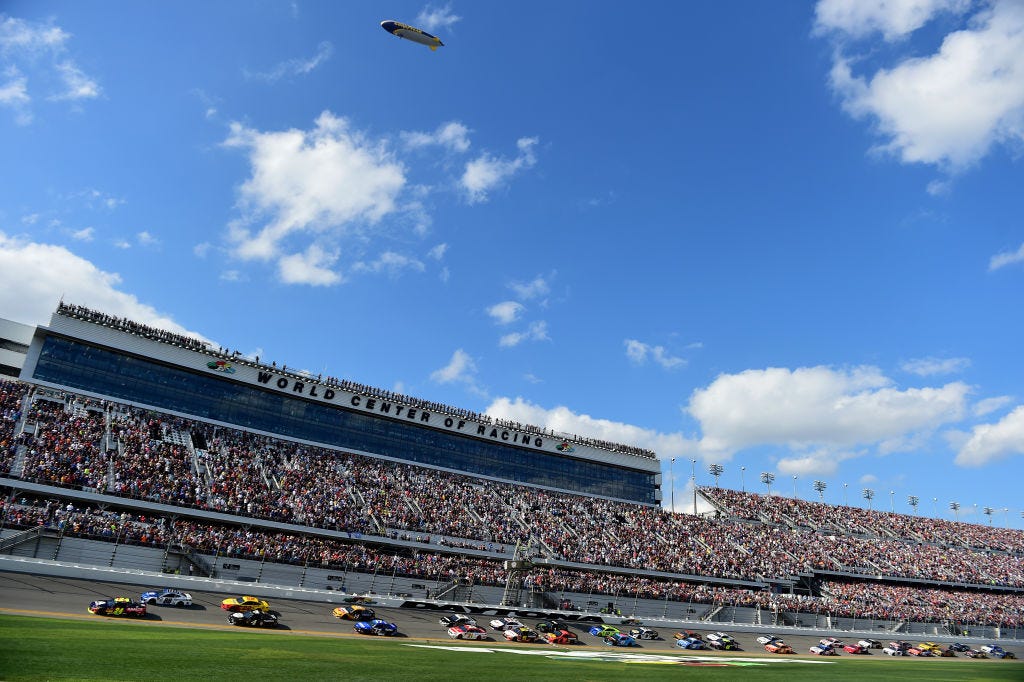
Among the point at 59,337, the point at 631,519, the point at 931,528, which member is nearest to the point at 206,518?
the point at 59,337

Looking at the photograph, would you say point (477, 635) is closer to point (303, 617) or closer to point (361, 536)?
point (303, 617)

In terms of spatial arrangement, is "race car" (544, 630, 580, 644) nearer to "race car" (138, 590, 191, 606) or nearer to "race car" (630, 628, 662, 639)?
"race car" (630, 628, 662, 639)

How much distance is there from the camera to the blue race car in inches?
1911

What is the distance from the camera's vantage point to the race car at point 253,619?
116 feet

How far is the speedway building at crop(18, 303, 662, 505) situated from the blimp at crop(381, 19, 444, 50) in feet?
127

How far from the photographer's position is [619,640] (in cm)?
4872

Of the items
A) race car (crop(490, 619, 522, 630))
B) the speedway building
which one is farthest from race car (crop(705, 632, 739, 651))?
the speedway building

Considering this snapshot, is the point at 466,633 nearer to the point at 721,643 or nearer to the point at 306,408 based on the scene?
the point at 721,643

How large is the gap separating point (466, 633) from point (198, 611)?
17.1 metres

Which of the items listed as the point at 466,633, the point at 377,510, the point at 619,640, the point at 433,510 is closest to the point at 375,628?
the point at 466,633

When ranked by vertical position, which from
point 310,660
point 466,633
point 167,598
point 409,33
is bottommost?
point 466,633

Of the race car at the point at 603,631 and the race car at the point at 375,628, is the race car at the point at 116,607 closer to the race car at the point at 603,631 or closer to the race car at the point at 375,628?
the race car at the point at 375,628

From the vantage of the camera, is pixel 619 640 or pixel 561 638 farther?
pixel 619 640

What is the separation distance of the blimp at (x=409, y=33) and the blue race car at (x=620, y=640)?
5207 cm
